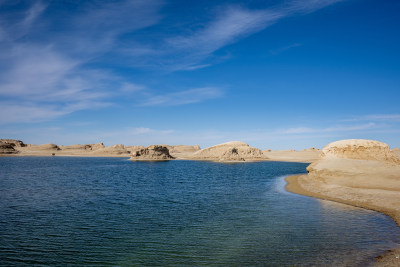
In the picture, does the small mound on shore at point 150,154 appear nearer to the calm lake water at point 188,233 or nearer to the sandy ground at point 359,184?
the sandy ground at point 359,184

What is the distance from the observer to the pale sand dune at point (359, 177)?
24.2 m

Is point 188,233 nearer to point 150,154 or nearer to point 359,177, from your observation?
point 359,177

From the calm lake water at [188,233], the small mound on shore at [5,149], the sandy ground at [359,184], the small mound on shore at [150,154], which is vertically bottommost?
the calm lake water at [188,233]

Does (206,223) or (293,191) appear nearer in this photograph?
(206,223)

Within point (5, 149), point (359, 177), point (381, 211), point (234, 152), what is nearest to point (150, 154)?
point (234, 152)

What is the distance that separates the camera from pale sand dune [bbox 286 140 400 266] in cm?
2420

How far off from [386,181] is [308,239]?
832 inches

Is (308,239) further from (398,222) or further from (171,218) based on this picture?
(171,218)

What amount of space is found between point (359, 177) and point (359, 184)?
215 centimetres

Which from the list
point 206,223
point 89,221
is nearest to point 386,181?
point 206,223

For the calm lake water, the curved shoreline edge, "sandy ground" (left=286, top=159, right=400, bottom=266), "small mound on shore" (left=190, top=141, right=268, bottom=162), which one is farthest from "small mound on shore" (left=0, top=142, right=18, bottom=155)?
the curved shoreline edge

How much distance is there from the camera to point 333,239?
14.9m

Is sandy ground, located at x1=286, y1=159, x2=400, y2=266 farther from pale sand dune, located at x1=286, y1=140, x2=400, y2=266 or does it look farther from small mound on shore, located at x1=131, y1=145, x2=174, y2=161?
small mound on shore, located at x1=131, y1=145, x2=174, y2=161

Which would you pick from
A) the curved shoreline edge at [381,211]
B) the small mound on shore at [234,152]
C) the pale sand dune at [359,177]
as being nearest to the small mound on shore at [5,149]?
the small mound on shore at [234,152]
